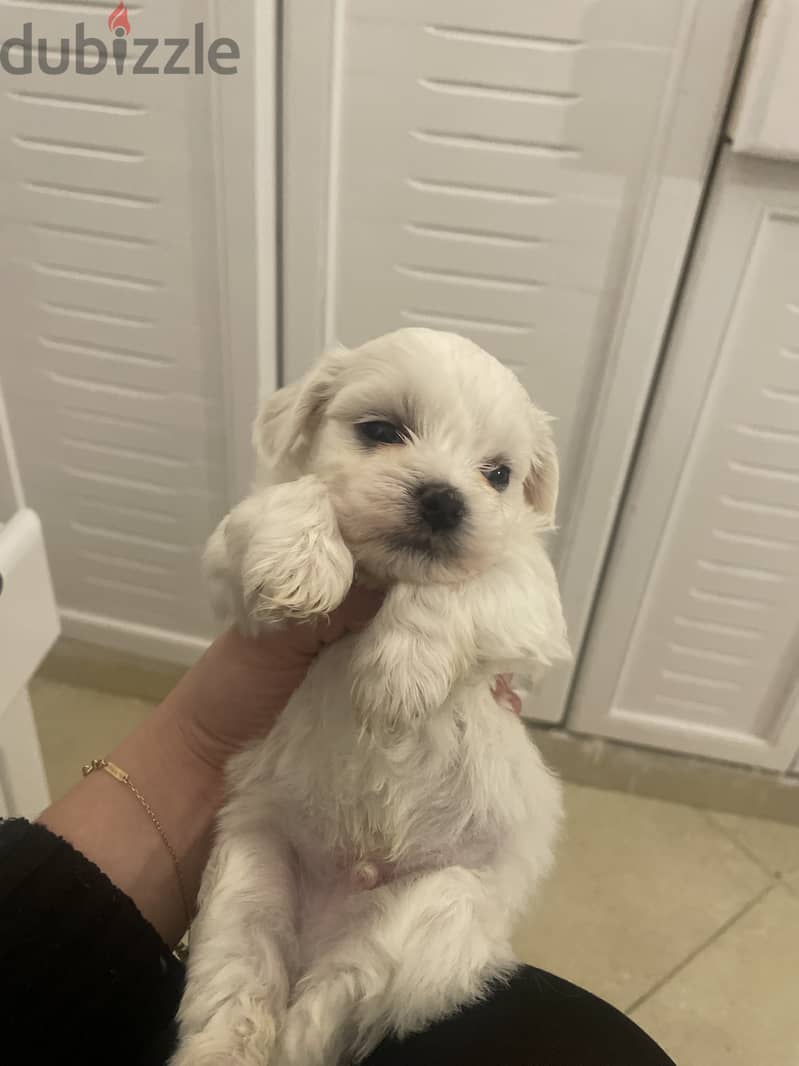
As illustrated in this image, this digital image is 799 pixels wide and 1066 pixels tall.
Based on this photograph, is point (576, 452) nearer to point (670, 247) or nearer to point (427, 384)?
point (670, 247)

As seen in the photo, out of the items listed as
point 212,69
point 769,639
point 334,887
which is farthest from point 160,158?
point 769,639

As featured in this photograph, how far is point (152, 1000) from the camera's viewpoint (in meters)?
0.96

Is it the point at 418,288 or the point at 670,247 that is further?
the point at 418,288

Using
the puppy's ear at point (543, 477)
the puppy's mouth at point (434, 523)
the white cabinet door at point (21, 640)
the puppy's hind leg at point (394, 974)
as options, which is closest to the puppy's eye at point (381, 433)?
the puppy's mouth at point (434, 523)

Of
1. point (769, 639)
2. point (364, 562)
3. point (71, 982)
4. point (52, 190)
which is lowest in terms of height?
point (769, 639)

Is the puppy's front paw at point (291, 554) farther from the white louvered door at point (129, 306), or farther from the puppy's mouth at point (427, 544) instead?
the white louvered door at point (129, 306)

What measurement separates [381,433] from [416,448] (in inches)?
2.3

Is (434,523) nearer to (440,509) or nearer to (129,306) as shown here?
(440,509)

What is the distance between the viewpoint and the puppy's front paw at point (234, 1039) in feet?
2.81

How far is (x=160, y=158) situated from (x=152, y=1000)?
1.24 metres

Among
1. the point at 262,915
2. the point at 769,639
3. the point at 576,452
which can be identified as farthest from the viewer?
the point at 769,639

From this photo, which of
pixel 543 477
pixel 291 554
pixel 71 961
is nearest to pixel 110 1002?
pixel 71 961

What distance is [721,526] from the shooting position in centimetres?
157

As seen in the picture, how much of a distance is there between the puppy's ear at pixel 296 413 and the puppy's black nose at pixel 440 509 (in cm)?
25
